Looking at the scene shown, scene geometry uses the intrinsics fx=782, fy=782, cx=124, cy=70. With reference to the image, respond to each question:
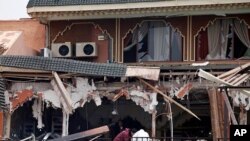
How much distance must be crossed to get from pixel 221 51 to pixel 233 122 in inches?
196

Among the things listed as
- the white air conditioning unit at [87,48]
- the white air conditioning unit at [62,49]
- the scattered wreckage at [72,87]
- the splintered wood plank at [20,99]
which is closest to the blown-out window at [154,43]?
the white air conditioning unit at [87,48]

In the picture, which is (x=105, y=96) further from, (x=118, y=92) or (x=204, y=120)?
(x=204, y=120)

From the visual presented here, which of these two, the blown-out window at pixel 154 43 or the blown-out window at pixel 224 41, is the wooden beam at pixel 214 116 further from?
the blown-out window at pixel 154 43

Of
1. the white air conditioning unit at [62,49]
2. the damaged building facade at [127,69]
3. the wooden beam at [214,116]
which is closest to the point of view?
the wooden beam at [214,116]

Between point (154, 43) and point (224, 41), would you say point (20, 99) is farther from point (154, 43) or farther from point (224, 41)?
point (224, 41)

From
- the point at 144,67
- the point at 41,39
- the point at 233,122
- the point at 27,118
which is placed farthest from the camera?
the point at 41,39

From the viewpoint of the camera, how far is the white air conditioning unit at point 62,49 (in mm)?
25750

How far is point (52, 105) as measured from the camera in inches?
897

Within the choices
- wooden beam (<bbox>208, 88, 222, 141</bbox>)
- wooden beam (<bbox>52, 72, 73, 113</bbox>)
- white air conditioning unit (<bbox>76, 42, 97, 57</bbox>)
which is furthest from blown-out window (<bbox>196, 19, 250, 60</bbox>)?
wooden beam (<bbox>52, 72, 73, 113</bbox>)

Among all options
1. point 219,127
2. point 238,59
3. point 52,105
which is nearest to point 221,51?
point 238,59

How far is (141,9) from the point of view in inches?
974

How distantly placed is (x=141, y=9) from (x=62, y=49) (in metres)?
3.08

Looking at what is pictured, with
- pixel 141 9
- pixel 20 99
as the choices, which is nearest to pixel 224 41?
pixel 141 9

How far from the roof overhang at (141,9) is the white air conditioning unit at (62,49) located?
2.92ft
